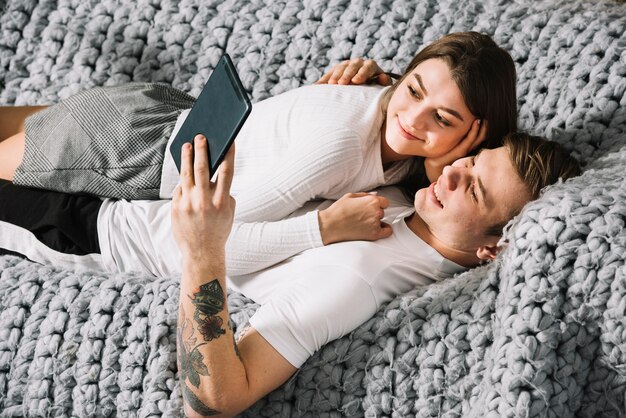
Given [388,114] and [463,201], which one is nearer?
[463,201]

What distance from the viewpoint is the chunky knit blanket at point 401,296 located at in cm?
109

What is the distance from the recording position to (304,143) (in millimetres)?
1384

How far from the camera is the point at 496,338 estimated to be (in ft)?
3.71

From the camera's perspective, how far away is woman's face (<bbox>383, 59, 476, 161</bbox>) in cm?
137

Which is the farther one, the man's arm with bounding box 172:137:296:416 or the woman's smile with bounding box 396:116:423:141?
the woman's smile with bounding box 396:116:423:141

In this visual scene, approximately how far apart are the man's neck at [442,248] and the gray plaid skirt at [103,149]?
1.62 ft

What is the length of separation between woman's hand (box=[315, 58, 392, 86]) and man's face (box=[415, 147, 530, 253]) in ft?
1.02

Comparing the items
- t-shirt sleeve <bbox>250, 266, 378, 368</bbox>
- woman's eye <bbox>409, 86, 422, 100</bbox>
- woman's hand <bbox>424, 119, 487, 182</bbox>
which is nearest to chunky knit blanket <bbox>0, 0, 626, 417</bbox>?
t-shirt sleeve <bbox>250, 266, 378, 368</bbox>

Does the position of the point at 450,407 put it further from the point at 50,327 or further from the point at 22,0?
the point at 22,0

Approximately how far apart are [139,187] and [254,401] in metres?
0.54

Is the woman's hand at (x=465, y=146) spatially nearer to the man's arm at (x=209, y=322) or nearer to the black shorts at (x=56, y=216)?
the man's arm at (x=209, y=322)

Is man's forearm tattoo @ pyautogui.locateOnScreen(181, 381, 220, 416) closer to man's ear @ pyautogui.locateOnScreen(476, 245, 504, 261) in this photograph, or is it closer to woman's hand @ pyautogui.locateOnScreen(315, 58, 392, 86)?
man's ear @ pyautogui.locateOnScreen(476, 245, 504, 261)

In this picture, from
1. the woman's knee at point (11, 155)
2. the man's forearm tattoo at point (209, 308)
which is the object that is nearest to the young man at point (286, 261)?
the man's forearm tattoo at point (209, 308)

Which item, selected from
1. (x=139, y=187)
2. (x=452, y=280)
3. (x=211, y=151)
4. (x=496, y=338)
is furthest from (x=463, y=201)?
(x=139, y=187)
